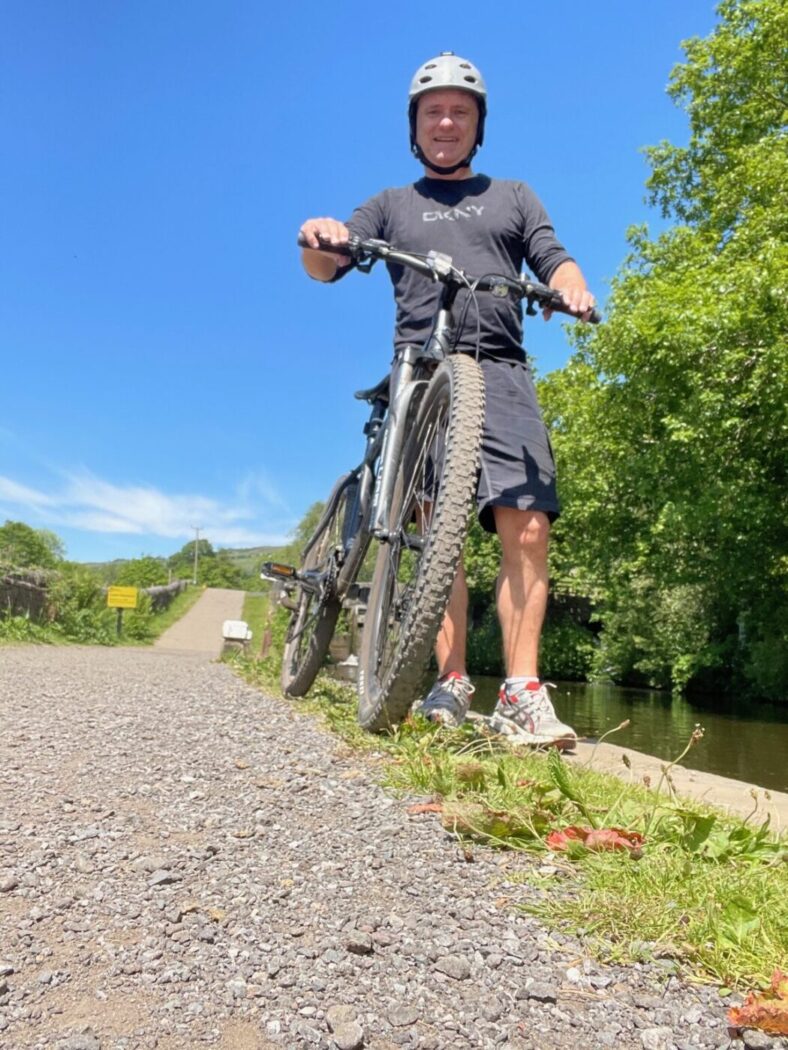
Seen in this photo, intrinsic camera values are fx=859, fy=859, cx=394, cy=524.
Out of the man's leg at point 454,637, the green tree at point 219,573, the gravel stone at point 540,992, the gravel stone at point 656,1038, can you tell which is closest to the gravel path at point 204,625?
the man's leg at point 454,637

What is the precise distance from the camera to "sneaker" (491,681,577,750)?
2.80 metres

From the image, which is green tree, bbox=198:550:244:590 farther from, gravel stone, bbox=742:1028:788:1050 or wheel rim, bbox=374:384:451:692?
gravel stone, bbox=742:1028:788:1050

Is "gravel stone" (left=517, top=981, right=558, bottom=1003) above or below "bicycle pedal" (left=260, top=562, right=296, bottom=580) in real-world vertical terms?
below

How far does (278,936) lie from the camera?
3.97ft

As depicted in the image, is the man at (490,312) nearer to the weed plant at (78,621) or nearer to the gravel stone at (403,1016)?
the gravel stone at (403,1016)

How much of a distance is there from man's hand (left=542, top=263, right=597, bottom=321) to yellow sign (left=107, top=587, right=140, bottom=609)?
54.4ft

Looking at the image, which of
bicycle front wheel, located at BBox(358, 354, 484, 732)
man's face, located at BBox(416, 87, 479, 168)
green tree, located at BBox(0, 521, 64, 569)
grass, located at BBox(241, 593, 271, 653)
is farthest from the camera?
grass, located at BBox(241, 593, 271, 653)

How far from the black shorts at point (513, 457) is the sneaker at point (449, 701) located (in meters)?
0.63

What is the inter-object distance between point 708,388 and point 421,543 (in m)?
11.7

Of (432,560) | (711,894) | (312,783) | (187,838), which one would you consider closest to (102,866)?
(187,838)

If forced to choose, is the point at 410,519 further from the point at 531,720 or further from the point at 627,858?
the point at 627,858

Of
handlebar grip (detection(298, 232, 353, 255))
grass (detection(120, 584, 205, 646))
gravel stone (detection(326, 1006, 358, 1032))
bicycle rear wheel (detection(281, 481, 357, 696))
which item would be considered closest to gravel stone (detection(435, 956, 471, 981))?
gravel stone (detection(326, 1006, 358, 1032))

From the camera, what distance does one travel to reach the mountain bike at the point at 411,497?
2625mm

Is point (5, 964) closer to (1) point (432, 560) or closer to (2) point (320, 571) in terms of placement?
(1) point (432, 560)
